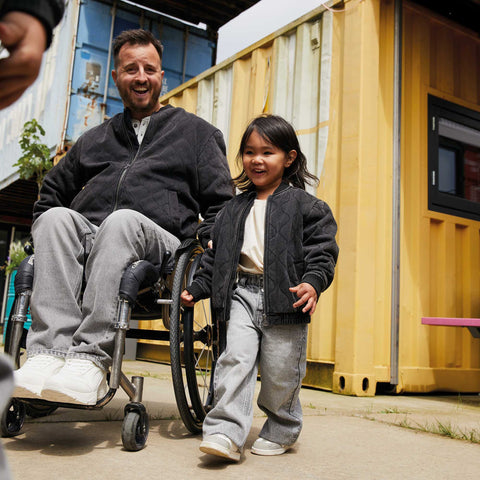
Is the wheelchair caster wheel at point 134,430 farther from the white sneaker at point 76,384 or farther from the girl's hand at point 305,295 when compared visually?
the girl's hand at point 305,295

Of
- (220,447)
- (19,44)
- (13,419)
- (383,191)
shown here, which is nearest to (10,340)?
(13,419)

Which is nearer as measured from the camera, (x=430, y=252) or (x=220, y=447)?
(x=220, y=447)

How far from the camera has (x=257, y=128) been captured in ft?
6.36

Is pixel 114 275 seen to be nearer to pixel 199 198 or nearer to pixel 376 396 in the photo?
pixel 199 198

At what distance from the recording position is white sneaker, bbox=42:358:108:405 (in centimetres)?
145

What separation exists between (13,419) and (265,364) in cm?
83

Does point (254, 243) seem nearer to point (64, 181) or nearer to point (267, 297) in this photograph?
point (267, 297)

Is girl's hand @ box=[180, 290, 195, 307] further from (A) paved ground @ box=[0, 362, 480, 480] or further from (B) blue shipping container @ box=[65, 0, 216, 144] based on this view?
(B) blue shipping container @ box=[65, 0, 216, 144]

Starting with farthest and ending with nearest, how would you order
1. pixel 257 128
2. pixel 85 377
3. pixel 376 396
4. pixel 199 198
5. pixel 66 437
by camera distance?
1. pixel 376 396
2. pixel 199 198
3. pixel 257 128
4. pixel 66 437
5. pixel 85 377

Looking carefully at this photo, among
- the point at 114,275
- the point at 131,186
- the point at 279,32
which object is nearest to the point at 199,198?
the point at 131,186

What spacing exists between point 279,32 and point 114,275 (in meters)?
3.25

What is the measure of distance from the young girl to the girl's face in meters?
0.04

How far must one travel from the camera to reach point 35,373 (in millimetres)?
1503

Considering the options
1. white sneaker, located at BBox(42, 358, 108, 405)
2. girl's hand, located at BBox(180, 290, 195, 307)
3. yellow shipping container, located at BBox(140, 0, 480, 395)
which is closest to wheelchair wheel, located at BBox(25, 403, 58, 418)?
white sneaker, located at BBox(42, 358, 108, 405)
